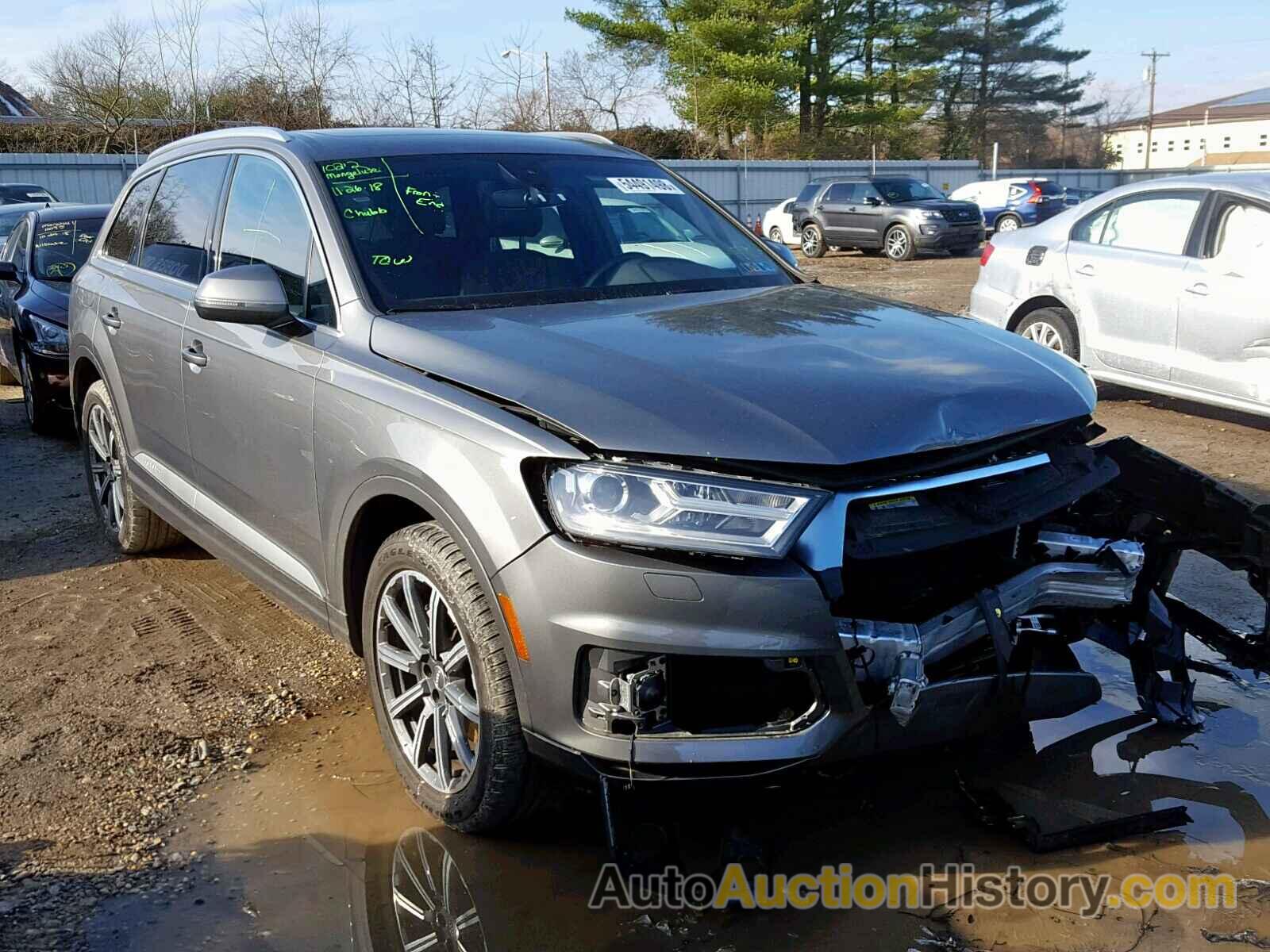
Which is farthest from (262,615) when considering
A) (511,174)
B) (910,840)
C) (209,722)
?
(910,840)

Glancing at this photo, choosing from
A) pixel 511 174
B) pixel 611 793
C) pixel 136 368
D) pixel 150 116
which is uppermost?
pixel 150 116

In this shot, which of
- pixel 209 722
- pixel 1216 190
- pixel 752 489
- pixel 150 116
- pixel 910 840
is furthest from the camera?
pixel 150 116

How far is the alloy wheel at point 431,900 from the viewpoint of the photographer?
2.84 metres

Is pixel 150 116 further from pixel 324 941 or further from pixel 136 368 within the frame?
pixel 324 941

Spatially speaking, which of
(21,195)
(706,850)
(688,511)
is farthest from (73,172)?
(688,511)

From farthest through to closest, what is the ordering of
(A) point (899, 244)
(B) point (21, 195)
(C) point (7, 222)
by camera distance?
1. (A) point (899, 244)
2. (B) point (21, 195)
3. (C) point (7, 222)

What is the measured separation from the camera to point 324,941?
284cm

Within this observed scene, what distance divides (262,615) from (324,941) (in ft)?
7.77

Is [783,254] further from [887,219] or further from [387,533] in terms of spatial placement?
[887,219]

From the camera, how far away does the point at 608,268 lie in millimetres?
4035

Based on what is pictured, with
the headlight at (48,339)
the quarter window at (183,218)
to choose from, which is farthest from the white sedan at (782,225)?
the quarter window at (183,218)

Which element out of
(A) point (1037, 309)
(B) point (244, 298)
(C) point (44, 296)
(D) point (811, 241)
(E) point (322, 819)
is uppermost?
(B) point (244, 298)

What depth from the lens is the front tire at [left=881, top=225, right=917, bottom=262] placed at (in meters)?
23.6

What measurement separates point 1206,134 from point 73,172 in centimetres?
6928
